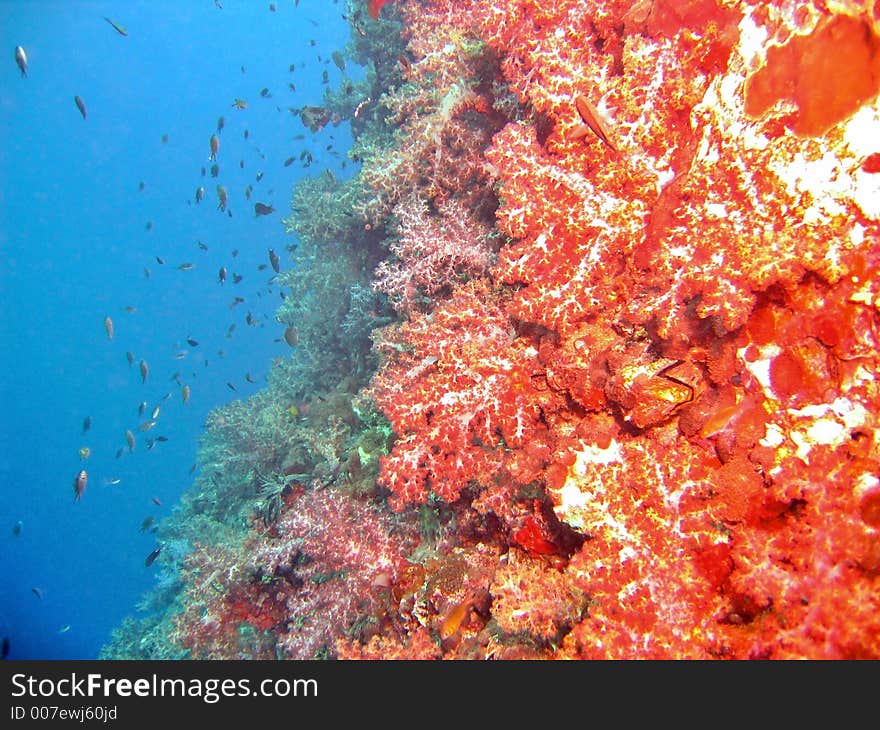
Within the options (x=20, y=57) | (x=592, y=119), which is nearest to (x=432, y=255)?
(x=592, y=119)

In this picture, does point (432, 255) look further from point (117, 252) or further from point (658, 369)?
point (117, 252)

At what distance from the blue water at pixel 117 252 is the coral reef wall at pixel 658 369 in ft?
182

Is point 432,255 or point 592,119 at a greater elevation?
point 432,255

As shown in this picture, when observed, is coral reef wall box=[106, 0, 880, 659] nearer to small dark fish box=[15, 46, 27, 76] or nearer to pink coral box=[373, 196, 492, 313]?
pink coral box=[373, 196, 492, 313]

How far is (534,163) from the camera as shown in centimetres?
312

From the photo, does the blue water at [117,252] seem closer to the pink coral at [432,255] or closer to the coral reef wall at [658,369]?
the pink coral at [432,255]

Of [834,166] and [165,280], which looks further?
[165,280]

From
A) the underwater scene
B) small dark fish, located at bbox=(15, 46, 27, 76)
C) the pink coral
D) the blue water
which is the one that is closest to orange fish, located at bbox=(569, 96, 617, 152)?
the underwater scene

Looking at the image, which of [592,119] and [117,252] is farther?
[117,252]

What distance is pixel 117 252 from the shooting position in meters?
84.5

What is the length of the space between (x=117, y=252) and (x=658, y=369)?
104 meters

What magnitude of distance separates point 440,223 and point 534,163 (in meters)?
1.72
